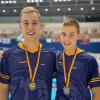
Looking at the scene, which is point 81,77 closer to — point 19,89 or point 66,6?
point 19,89

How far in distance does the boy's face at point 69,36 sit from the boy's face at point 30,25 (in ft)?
0.72

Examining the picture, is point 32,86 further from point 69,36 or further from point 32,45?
point 69,36

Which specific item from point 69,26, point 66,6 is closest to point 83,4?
point 66,6

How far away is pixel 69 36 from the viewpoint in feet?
7.20

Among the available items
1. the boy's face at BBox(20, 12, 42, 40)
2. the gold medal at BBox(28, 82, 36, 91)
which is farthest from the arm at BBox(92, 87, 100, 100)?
the boy's face at BBox(20, 12, 42, 40)

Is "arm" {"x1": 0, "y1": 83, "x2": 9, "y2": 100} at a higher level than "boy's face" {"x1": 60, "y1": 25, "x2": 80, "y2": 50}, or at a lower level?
lower

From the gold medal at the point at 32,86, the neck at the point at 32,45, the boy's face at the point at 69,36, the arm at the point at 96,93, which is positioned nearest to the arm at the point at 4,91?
the gold medal at the point at 32,86

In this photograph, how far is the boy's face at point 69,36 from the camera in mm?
2174

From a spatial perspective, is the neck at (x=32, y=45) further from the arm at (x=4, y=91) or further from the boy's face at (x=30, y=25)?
the arm at (x=4, y=91)

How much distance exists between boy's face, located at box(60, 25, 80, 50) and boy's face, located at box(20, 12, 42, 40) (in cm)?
22

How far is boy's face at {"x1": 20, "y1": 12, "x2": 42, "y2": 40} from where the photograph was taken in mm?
2043

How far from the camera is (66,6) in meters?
20.9

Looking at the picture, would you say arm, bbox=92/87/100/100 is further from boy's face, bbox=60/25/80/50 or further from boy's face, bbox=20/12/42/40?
boy's face, bbox=20/12/42/40

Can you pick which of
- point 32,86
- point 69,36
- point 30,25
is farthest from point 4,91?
point 69,36
